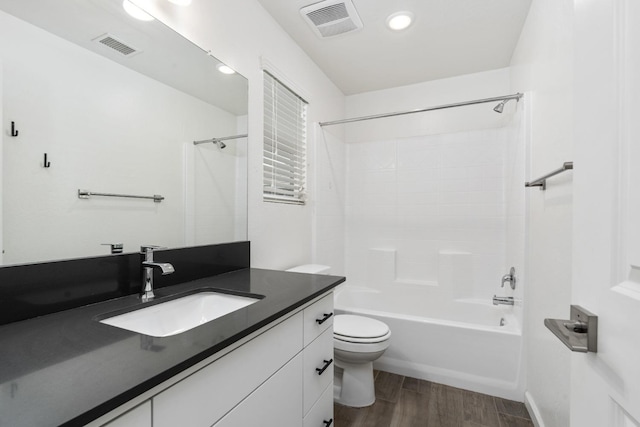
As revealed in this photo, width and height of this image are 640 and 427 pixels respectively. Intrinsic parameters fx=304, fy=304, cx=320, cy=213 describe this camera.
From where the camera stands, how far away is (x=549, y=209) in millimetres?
1547

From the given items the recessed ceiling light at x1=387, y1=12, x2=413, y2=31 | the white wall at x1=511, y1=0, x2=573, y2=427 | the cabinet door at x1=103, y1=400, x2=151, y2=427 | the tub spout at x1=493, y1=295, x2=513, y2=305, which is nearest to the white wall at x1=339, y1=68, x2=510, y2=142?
the white wall at x1=511, y1=0, x2=573, y2=427

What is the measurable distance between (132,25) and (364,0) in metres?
1.31

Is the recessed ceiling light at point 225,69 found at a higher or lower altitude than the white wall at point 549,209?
higher

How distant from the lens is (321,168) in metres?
2.69

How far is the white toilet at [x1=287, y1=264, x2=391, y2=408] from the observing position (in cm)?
180

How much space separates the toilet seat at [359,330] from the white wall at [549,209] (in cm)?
82

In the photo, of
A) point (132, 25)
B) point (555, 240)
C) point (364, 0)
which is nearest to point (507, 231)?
point (555, 240)

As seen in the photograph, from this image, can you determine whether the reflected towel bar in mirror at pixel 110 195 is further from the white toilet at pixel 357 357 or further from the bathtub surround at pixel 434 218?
the bathtub surround at pixel 434 218

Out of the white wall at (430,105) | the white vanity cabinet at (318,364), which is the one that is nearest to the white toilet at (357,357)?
the white vanity cabinet at (318,364)

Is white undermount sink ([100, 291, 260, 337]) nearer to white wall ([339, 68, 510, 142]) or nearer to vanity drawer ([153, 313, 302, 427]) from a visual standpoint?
vanity drawer ([153, 313, 302, 427])

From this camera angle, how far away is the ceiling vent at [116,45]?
3.52ft

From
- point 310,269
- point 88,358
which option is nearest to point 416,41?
point 310,269

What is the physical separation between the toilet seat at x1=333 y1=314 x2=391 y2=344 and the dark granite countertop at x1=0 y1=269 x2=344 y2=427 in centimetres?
92

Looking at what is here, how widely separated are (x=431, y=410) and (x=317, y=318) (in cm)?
114
